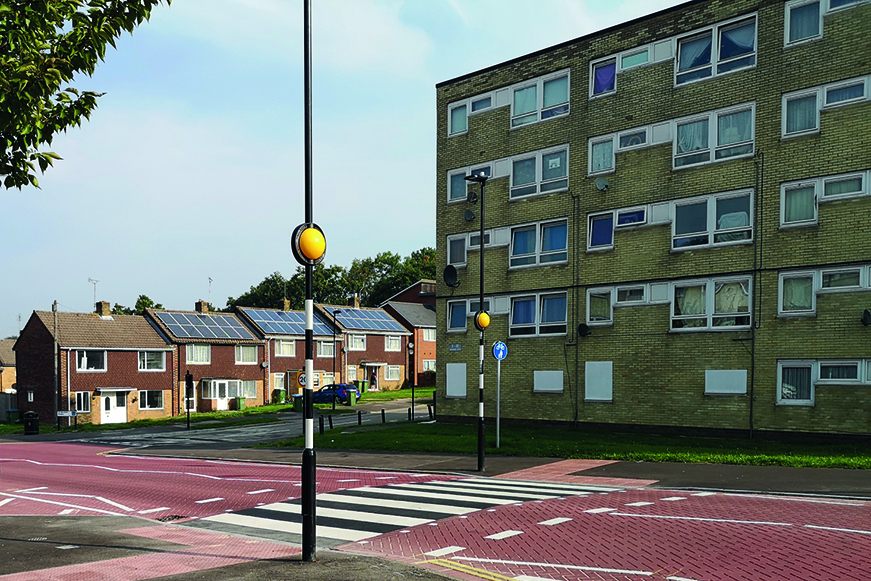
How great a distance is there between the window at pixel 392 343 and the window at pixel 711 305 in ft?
166

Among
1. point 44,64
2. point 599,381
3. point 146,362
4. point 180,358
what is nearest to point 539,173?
point 599,381

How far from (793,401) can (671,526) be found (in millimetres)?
15097

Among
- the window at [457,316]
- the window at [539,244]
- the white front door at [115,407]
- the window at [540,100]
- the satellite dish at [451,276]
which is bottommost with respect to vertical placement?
the white front door at [115,407]

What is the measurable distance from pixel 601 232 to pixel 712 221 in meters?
4.65

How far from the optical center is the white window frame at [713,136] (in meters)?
26.3

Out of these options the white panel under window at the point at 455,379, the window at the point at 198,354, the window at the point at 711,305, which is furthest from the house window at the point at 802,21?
the window at the point at 198,354

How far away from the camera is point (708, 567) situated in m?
9.32

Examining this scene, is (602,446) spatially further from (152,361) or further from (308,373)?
(152,361)

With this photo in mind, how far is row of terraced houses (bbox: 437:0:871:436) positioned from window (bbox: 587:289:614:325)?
60 mm

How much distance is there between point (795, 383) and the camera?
24.8 m

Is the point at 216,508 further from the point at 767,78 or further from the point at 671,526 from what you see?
the point at 767,78

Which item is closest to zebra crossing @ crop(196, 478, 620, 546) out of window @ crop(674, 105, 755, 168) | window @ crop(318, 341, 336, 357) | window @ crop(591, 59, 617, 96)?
window @ crop(674, 105, 755, 168)

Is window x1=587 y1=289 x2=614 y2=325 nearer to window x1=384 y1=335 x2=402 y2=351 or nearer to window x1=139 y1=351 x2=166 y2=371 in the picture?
window x1=139 y1=351 x2=166 y2=371

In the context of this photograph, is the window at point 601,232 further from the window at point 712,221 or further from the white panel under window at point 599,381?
the white panel under window at point 599,381
